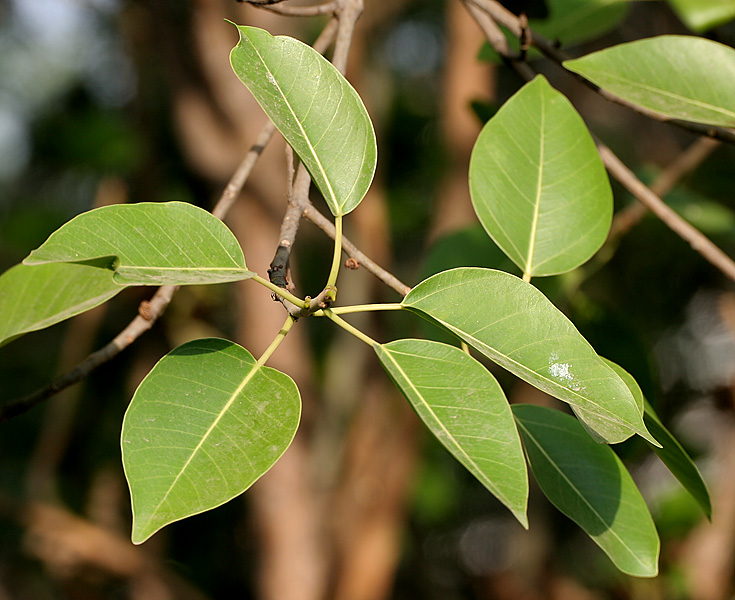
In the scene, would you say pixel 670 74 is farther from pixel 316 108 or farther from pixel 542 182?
pixel 316 108

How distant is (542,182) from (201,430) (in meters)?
0.31

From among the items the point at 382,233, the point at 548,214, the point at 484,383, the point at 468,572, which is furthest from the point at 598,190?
the point at 468,572

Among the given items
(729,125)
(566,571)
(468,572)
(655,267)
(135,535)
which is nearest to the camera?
(135,535)

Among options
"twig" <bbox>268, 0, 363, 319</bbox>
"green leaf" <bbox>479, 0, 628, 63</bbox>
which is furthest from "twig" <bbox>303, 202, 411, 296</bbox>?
"green leaf" <bbox>479, 0, 628, 63</bbox>

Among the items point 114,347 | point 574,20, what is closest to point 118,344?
point 114,347

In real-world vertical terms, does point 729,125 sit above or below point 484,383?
above

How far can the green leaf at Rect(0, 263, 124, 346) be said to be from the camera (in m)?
0.40

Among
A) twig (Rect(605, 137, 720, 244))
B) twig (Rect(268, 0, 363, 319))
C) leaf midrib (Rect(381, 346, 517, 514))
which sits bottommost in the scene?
twig (Rect(605, 137, 720, 244))

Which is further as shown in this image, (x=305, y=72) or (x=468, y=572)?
(x=468, y=572)

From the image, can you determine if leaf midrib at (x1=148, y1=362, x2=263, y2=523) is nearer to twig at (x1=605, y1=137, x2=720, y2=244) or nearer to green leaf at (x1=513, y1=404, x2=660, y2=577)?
green leaf at (x1=513, y1=404, x2=660, y2=577)

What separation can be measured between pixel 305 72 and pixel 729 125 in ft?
0.87

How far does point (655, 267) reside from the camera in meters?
2.19

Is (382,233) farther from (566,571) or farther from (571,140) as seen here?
(566,571)

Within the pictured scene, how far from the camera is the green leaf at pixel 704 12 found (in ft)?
2.42
